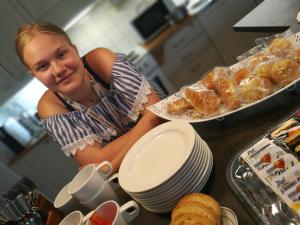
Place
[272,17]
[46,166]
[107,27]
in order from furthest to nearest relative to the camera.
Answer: [107,27] < [46,166] < [272,17]

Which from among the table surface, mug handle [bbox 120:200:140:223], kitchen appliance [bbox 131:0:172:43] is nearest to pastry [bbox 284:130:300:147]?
the table surface

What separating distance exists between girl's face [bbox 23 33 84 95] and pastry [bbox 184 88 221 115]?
1.49 feet

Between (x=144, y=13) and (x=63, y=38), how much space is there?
2613 millimetres

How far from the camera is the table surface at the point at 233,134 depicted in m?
0.69

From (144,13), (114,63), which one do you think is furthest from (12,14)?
(114,63)

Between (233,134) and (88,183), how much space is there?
0.38 meters

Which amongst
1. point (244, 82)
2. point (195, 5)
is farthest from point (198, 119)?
point (195, 5)

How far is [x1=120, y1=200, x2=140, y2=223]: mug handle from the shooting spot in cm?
68

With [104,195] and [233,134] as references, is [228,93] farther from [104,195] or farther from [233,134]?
[104,195]

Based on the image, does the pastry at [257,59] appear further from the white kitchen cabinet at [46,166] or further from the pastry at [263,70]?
the white kitchen cabinet at [46,166]

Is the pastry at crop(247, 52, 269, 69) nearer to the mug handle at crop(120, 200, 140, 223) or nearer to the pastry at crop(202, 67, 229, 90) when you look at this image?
the pastry at crop(202, 67, 229, 90)

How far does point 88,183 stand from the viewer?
0.79 m

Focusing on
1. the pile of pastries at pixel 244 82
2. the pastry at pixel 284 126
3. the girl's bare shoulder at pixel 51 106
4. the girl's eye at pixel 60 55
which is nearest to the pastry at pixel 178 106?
the pile of pastries at pixel 244 82

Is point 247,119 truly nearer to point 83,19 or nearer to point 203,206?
point 203,206
